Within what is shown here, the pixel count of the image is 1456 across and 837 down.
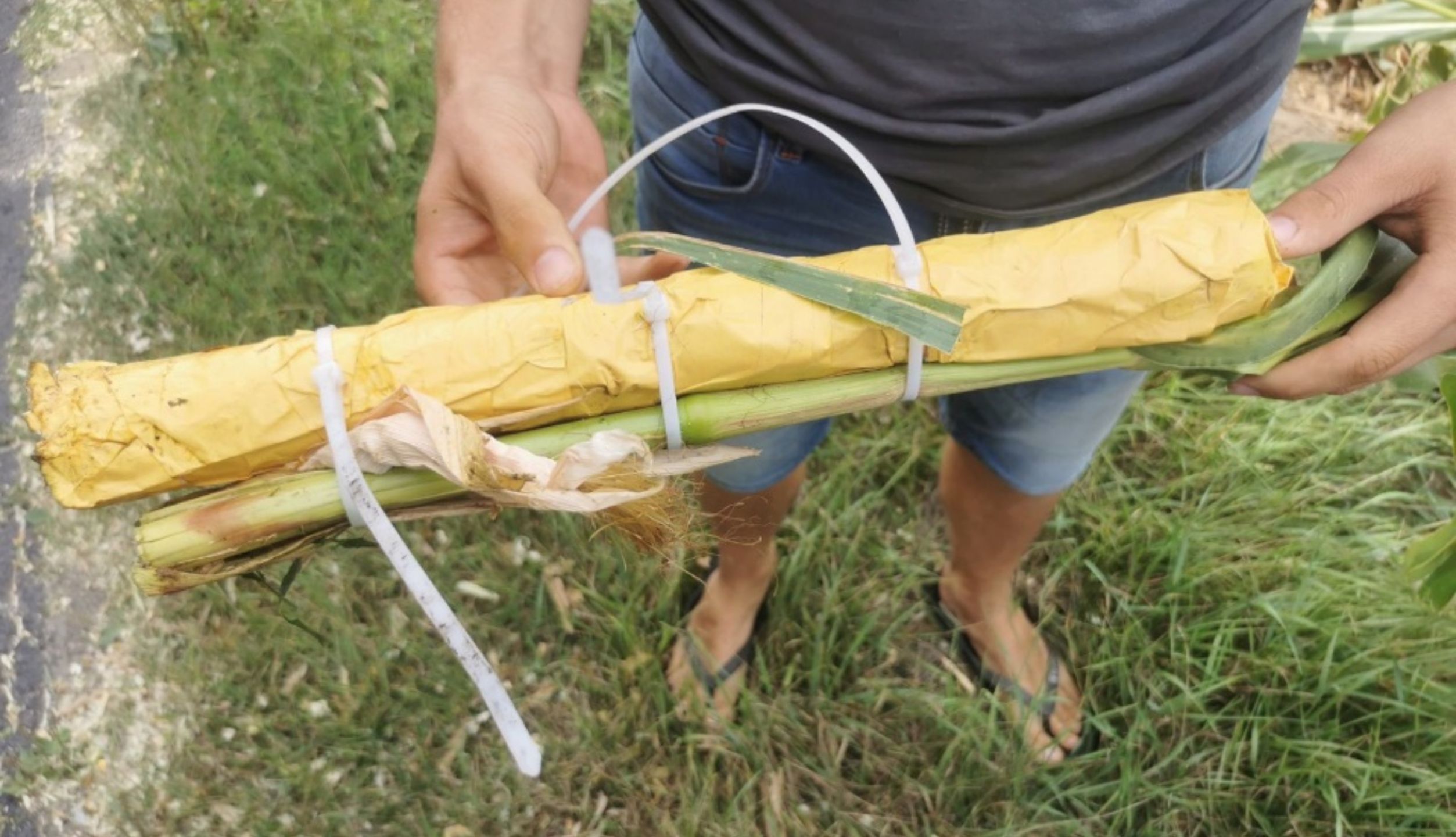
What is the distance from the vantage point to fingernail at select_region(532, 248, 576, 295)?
0.84 meters

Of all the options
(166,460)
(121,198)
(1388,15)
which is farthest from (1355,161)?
(121,198)

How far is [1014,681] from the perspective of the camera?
67.3 inches

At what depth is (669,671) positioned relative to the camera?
1.73m

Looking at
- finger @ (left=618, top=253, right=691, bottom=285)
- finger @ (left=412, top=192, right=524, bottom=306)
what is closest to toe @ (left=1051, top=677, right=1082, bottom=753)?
finger @ (left=618, top=253, right=691, bottom=285)

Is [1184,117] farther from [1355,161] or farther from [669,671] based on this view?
[669,671]

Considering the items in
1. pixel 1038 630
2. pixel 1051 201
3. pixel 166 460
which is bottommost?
pixel 1038 630

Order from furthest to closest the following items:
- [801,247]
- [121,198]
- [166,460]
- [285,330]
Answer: [121,198]
[285,330]
[801,247]
[166,460]

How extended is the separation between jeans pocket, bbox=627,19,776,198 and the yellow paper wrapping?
8.2 inches

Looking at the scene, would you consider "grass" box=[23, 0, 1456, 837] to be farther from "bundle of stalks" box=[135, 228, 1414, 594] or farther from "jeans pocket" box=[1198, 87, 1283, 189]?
"jeans pocket" box=[1198, 87, 1283, 189]

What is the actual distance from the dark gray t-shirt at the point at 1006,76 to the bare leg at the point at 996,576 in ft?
1.94

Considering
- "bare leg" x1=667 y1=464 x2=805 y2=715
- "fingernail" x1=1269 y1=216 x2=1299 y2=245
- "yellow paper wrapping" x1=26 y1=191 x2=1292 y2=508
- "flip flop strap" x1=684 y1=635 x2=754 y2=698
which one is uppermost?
"fingernail" x1=1269 y1=216 x2=1299 y2=245

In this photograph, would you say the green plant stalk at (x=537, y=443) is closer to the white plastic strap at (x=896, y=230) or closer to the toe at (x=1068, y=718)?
the white plastic strap at (x=896, y=230)

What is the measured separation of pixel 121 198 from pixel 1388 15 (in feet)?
7.99

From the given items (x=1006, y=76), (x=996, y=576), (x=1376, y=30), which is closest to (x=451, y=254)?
(x=1006, y=76)
